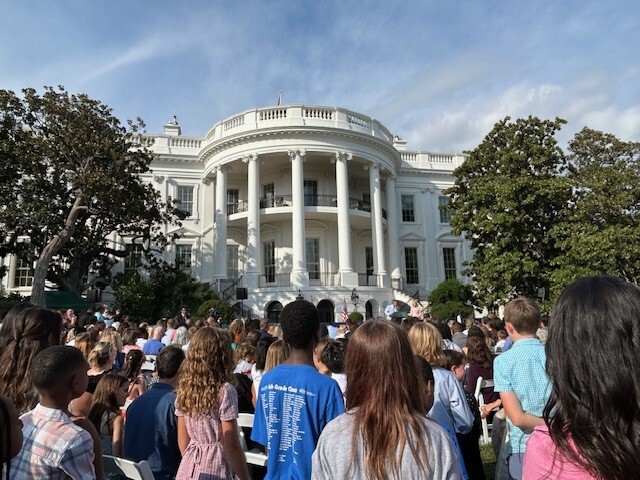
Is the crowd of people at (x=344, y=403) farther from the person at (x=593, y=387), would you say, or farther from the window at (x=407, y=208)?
the window at (x=407, y=208)

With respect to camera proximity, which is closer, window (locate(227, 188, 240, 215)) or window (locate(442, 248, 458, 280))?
window (locate(227, 188, 240, 215))

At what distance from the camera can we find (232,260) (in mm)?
29172

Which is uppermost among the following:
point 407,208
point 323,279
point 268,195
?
point 268,195

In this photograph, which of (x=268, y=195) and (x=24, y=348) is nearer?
(x=24, y=348)

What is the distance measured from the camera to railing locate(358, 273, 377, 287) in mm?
26448

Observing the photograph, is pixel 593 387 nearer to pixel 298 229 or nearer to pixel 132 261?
pixel 298 229

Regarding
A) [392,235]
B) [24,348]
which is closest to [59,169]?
[392,235]

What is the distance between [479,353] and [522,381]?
2589mm

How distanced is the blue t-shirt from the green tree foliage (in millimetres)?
20123

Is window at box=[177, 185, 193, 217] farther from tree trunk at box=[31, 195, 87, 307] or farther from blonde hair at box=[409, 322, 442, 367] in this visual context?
blonde hair at box=[409, 322, 442, 367]

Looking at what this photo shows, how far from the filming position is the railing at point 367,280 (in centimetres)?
2645

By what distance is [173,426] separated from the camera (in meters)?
3.33

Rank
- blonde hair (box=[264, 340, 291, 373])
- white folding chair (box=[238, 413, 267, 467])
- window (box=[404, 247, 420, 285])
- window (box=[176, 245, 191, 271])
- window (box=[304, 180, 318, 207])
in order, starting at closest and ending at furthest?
1. white folding chair (box=[238, 413, 267, 467])
2. blonde hair (box=[264, 340, 291, 373])
3. window (box=[304, 180, 318, 207])
4. window (box=[176, 245, 191, 271])
5. window (box=[404, 247, 420, 285])

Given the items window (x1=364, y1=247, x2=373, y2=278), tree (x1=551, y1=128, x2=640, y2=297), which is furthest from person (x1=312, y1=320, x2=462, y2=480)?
window (x1=364, y1=247, x2=373, y2=278)
